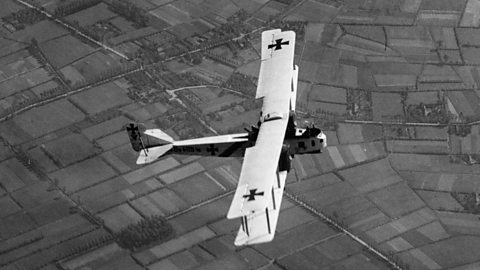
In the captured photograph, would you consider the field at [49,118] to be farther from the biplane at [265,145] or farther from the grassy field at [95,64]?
the biplane at [265,145]

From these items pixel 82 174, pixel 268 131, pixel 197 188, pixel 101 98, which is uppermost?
pixel 268 131

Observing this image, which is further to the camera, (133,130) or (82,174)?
(82,174)

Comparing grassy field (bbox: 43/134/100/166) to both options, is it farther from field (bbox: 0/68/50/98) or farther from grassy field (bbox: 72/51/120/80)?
field (bbox: 0/68/50/98)

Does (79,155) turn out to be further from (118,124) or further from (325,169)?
(325,169)

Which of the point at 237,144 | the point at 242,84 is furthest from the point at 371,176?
the point at 237,144

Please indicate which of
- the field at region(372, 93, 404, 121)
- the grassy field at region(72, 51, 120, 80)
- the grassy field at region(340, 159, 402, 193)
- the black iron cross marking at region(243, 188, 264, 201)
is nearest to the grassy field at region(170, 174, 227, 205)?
the grassy field at region(340, 159, 402, 193)

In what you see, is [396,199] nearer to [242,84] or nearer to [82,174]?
[242,84]

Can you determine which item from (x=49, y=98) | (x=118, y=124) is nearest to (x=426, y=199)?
(x=118, y=124)
